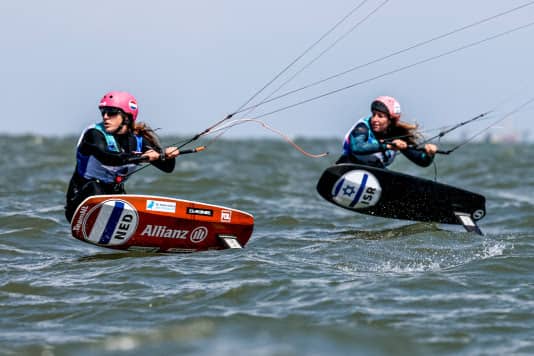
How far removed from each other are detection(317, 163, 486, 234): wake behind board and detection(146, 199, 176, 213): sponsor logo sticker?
2.66 metres

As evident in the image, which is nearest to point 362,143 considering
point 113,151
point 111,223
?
point 113,151

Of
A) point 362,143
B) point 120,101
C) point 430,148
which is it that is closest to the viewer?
point 120,101

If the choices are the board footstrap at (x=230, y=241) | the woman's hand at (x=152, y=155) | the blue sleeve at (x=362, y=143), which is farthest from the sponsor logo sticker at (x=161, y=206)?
the blue sleeve at (x=362, y=143)

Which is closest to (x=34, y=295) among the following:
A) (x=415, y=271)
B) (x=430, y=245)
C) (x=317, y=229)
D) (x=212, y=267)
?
(x=212, y=267)

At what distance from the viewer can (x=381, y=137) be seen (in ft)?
34.6

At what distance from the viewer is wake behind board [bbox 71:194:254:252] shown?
8328 mm

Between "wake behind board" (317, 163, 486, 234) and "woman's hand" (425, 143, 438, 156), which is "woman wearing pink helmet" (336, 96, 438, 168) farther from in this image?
"wake behind board" (317, 163, 486, 234)

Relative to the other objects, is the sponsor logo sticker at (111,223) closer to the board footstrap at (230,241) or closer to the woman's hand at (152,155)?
the woman's hand at (152,155)

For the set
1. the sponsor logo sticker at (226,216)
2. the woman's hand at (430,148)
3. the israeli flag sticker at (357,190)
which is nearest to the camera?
the sponsor logo sticker at (226,216)

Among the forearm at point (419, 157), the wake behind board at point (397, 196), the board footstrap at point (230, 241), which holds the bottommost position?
the board footstrap at point (230, 241)

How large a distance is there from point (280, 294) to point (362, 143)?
426 centimetres

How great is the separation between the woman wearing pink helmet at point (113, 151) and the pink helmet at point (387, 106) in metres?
2.77

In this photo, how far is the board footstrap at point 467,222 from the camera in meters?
10.3

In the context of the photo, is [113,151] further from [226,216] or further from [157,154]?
[226,216]
